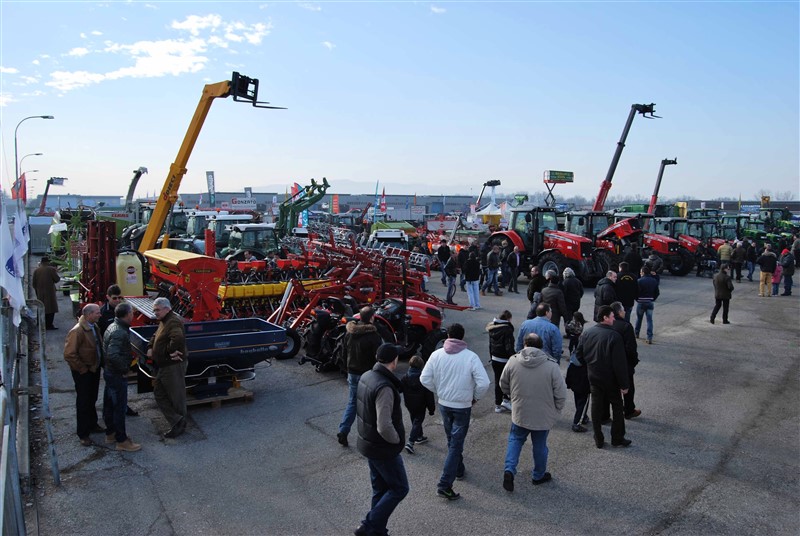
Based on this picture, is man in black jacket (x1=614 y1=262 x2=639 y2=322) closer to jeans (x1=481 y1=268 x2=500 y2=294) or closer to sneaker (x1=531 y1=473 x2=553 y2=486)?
sneaker (x1=531 y1=473 x2=553 y2=486)

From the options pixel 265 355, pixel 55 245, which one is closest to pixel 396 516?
pixel 265 355

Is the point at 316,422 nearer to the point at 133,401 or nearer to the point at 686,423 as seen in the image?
the point at 133,401

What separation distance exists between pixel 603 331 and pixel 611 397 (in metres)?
0.69

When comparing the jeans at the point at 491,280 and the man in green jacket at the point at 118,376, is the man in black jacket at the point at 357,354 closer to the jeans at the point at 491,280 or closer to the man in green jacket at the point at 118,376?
the man in green jacket at the point at 118,376

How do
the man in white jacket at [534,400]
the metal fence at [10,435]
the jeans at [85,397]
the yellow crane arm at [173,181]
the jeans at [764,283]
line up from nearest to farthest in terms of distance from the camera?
the metal fence at [10,435]
the man in white jacket at [534,400]
the jeans at [85,397]
the yellow crane arm at [173,181]
the jeans at [764,283]

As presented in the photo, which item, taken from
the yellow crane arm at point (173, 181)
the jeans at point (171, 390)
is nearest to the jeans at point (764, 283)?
the yellow crane arm at point (173, 181)

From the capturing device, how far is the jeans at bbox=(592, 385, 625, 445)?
20.2ft

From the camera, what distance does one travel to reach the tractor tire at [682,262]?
22.5 metres

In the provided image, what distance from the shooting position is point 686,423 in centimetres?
705

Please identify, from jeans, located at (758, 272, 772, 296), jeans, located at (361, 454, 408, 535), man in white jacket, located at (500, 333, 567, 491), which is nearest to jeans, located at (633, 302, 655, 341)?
man in white jacket, located at (500, 333, 567, 491)

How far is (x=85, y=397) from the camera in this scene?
21.1 feet

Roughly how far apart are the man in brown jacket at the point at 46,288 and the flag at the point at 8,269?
7767 millimetres

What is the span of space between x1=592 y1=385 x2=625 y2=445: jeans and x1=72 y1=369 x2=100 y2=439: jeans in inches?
211

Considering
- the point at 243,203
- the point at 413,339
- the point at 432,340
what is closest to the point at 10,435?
the point at 432,340
